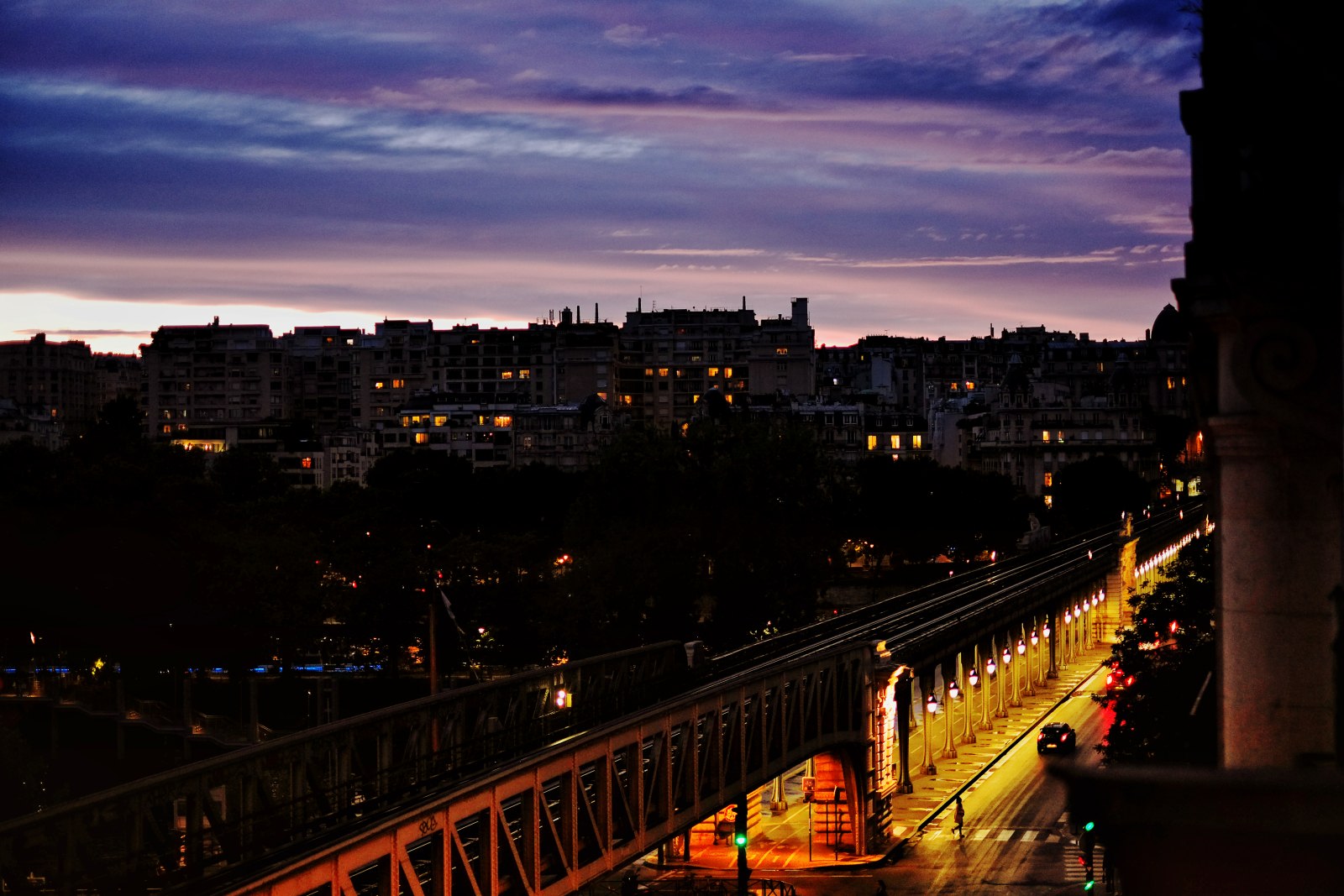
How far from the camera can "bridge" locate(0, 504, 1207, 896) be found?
943 inches

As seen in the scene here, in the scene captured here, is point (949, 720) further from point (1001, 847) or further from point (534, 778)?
point (534, 778)

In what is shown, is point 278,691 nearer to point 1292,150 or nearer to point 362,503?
point 362,503

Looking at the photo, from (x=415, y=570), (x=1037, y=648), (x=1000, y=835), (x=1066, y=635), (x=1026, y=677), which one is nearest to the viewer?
(x=1000, y=835)

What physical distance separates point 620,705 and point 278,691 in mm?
42853

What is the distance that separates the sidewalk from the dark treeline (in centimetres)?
1086

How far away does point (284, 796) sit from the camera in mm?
44938

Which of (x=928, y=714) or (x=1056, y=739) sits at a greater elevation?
(x=928, y=714)

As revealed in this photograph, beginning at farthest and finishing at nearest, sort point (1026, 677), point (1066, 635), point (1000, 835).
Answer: point (1066, 635) < point (1026, 677) < point (1000, 835)

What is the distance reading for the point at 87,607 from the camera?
3329 inches

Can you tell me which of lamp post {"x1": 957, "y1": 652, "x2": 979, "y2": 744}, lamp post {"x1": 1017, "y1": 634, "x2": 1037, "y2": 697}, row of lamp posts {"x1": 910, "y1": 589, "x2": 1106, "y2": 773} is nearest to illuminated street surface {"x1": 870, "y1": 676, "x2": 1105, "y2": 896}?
row of lamp posts {"x1": 910, "y1": 589, "x2": 1106, "y2": 773}

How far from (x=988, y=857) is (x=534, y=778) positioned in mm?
22806

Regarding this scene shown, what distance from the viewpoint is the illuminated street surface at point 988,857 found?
45200 millimetres

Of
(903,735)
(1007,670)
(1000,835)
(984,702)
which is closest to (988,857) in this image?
(1000,835)

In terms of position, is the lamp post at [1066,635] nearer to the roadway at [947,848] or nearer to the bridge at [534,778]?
the bridge at [534,778]
